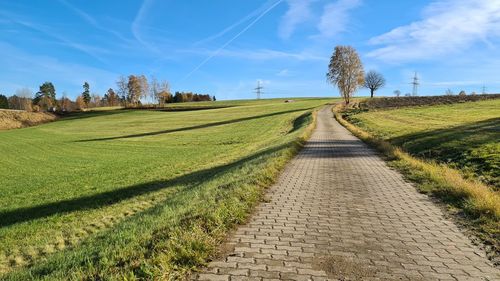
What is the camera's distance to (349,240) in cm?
583

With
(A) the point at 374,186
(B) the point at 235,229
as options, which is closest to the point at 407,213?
(A) the point at 374,186

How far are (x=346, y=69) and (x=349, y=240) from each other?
237ft

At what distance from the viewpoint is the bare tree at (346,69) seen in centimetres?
7444

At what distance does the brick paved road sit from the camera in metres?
4.66

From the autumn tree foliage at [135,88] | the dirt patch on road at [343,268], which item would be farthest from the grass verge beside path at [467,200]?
the autumn tree foliage at [135,88]

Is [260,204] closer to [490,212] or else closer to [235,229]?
[235,229]

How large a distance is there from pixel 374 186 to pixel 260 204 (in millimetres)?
3821

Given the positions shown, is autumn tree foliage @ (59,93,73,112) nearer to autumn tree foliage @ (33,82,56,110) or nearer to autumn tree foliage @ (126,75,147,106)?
autumn tree foliage @ (33,82,56,110)

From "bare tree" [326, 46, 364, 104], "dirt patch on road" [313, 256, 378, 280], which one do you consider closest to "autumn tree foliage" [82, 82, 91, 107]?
"bare tree" [326, 46, 364, 104]

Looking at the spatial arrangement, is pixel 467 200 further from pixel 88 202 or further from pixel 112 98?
pixel 112 98

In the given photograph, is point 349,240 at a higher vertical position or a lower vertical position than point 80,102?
lower

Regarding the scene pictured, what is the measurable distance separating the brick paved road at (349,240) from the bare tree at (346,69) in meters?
67.3

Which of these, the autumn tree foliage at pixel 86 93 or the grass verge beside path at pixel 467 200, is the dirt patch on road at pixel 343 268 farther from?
the autumn tree foliage at pixel 86 93

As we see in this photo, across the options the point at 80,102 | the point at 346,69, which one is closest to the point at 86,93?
the point at 80,102
